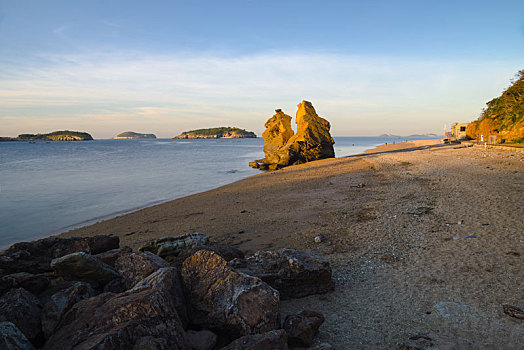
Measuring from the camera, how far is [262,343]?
10.2 feet

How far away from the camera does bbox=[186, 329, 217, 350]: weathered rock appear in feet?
11.3

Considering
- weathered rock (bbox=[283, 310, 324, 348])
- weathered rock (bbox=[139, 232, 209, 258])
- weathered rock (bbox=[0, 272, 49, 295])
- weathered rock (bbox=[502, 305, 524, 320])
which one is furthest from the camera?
weathered rock (bbox=[139, 232, 209, 258])

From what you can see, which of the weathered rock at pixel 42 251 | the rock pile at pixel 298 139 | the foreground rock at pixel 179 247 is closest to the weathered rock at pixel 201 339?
the foreground rock at pixel 179 247

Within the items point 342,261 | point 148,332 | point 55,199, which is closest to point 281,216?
point 342,261

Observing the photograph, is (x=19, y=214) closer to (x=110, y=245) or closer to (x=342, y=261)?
(x=110, y=245)

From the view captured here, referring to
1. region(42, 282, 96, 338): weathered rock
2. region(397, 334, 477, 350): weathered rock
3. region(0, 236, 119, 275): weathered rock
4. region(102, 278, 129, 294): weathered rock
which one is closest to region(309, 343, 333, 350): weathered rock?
region(397, 334, 477, 350): weathered rock

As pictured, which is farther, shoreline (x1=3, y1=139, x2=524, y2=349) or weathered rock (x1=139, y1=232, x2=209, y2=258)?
weathered rock (x1=139, y1=232, x2=209, y2=258)

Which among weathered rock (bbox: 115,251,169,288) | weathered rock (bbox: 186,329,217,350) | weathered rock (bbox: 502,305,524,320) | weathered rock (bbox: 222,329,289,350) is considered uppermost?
weathered rock (bbox: 115,251,169,288)

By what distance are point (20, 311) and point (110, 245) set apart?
2.67 meters

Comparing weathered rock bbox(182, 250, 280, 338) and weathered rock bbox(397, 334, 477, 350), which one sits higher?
weathered rock bbox(182, 250, 280, 338)

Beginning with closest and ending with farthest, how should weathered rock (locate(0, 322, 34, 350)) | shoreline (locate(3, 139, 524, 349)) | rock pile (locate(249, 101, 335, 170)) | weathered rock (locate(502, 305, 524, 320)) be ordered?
1. weathered rock (locate(0, 322, 34, 350))
2. weathered rock (locate(502, 305, 524, 320))
3. shoreline (locate(3, 139, 524, 349))
4. rock pile (locate(249, 101, 335, 170))

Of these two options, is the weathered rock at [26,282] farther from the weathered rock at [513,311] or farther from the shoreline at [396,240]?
the weathered rock at [513,311]

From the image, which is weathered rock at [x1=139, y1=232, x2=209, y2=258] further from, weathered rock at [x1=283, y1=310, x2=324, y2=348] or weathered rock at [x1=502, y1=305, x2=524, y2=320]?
weathered rock at [x1=502, y1=305, x2=524, y2=320]

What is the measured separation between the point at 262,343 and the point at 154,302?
49.8 inches
